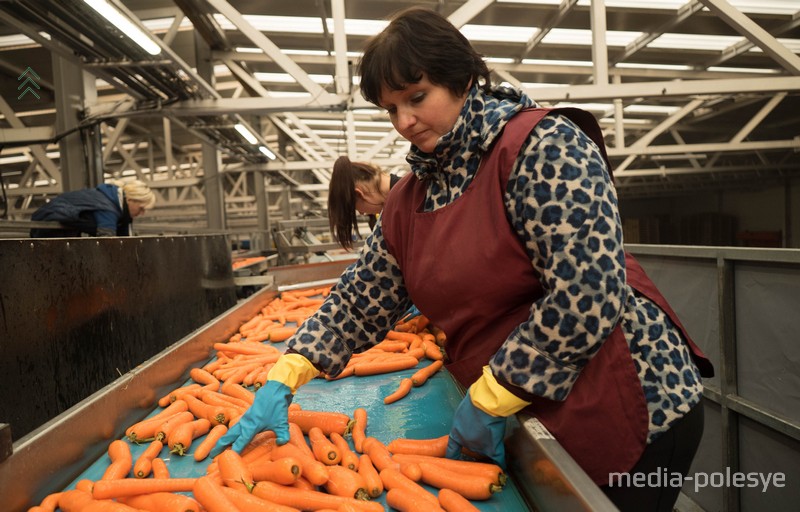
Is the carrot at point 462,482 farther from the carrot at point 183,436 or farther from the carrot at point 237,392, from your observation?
the carrot at point 237,392

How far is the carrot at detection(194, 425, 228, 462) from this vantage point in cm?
152

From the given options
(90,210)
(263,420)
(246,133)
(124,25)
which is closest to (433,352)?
(263,420)

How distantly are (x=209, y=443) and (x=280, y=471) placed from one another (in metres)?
0.40

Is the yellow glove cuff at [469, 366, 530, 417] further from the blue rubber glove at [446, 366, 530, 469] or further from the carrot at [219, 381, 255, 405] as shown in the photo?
the carrot at [219, 381, 255, 405]

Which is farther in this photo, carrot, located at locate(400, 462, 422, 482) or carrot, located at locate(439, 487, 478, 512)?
carrot, located at locate(400, 462, 422, 482)

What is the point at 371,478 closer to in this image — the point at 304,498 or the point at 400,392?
the point at 304,498

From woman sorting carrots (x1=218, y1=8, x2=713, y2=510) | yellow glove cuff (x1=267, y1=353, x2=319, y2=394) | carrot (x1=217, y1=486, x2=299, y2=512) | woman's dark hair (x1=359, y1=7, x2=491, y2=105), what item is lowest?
carrot (x1=217, y1=486, x2=299, y2=512)

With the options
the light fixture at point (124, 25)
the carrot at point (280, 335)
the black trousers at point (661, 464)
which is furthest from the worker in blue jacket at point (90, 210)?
the black trousers at point (661, 464)

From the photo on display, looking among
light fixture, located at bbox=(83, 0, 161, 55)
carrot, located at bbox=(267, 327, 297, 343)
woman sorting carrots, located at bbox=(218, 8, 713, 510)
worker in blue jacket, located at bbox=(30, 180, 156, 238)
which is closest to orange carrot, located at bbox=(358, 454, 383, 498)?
woman sorting carrots, located at bbox=(218, 8, 713, 510)

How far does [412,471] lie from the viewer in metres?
1.28

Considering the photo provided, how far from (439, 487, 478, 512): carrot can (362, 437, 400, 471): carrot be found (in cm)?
20

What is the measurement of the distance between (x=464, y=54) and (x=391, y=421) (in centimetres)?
117

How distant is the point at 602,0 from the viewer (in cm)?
512

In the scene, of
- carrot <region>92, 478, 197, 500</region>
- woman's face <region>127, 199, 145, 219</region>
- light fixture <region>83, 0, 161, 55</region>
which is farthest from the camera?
woman's face <region>127, 199, 145, 219</region>
